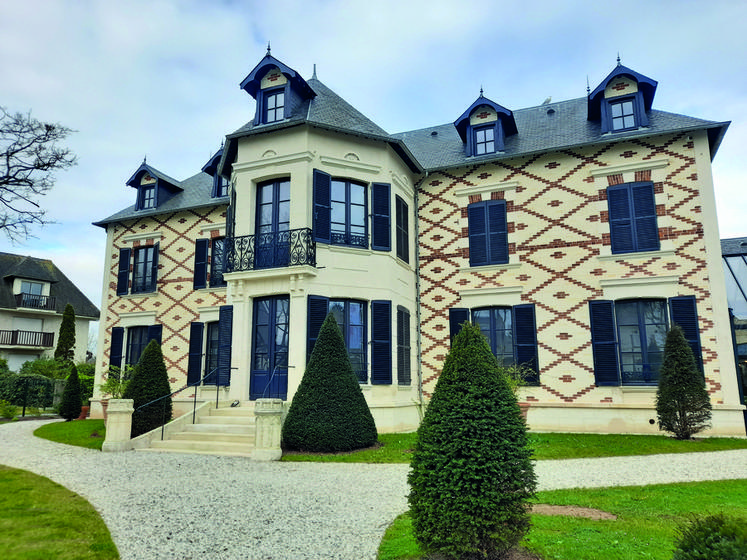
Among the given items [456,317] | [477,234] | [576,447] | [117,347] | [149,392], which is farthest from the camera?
[117,347]

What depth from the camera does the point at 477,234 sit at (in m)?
14.2

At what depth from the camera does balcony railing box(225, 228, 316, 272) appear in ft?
39.4

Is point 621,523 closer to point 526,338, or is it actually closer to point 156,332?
point 526,338

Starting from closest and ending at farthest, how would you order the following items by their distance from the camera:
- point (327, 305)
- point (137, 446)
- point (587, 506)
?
point (587, 506) < point (137, 446) < point (327, 305)

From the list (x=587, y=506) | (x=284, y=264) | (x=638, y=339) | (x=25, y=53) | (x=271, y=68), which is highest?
(x=271, y=68)

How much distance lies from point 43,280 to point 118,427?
84.7 feet

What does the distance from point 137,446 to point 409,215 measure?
8707mm

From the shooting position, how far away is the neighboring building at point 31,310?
29.5 meters

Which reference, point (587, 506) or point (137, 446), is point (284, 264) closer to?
point (137, 446)

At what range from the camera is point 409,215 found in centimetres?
1460

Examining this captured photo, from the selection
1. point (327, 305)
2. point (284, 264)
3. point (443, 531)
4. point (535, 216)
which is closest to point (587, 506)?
point (443, 531)

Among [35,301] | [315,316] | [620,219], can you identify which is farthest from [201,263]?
[35,301]

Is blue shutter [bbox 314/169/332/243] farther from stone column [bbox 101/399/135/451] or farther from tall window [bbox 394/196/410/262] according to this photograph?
stone column [bbox 101/399/135/451]

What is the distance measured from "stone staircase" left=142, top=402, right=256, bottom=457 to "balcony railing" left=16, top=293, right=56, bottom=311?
81.0 feet
